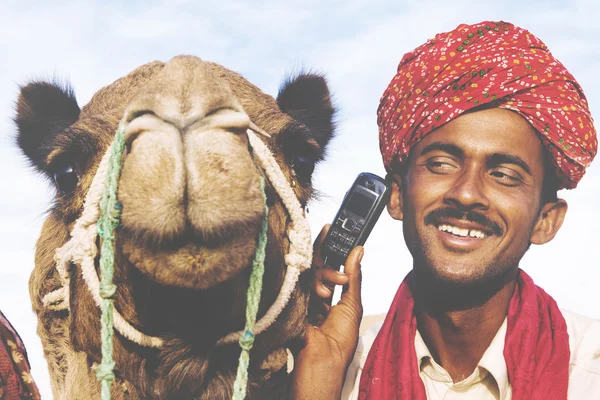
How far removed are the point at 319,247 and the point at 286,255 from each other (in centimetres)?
73

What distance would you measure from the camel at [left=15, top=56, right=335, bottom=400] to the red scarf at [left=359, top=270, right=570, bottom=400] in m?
0.73

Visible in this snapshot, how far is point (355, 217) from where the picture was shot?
340 cm

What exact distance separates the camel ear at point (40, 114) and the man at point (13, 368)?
2.94 feet

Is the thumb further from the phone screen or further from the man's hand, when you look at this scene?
the phone screen

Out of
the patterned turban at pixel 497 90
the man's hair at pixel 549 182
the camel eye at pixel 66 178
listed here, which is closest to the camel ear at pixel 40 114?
the camel eye at pixel 66 178

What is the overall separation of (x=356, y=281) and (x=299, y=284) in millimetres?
546

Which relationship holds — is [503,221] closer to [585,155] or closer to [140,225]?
[585,155]

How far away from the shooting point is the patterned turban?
328 cm

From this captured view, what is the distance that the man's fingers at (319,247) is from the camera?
3344 mm

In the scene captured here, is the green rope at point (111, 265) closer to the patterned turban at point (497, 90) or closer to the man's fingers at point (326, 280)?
the man's fingers at point (326, 280)

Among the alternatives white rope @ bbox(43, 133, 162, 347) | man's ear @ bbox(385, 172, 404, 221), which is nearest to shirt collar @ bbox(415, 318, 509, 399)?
man's ear @ bbox(385, 172, 404, 221)

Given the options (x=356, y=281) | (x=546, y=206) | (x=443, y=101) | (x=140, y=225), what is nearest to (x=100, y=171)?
(x=140, y=225)

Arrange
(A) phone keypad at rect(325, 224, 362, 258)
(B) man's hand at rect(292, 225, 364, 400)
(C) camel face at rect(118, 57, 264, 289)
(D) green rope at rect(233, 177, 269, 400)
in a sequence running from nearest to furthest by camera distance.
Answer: (C) camel face at rect(118, 57, 264, 289)
(D) green rope at rect(233, 177, 269, 400)
(B) man's hand at rect(292, 225, 364, 400)
(A) phone keypad at rect(325, 224, 362, 258)

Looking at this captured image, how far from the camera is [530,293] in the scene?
353cm
